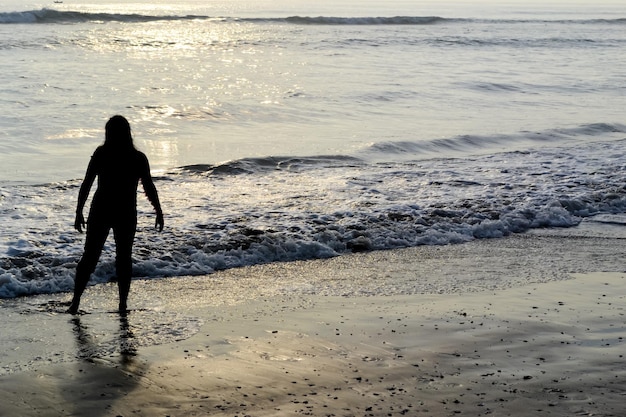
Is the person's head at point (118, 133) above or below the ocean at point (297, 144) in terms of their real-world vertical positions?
above

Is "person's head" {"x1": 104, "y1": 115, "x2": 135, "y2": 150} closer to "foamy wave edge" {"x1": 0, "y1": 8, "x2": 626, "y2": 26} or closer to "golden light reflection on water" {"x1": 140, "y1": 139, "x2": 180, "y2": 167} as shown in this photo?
"golden light reflection on water" {"x1": 140, "y1": 139, "x2": 180, "y2": 167}

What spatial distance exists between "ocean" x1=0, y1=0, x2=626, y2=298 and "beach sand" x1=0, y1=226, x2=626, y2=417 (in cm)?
124

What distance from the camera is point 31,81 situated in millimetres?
23594

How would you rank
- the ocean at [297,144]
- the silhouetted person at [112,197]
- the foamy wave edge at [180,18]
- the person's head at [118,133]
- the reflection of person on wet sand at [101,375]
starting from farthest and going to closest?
the foamy wave edge at [180,18]
the ocean at [297,144]
the silhouetted person at [112,197]
the person's head at [118,133]
the reflection of person on wet sand at [101,375]

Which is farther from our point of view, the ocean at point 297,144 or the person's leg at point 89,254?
the ocean at point 297,144

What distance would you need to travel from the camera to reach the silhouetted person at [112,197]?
6812 mm

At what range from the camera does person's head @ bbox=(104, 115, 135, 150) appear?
6.68m

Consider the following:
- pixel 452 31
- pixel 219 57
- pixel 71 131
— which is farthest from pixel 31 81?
pixel 452 31

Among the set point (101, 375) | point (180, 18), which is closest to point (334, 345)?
point (101, 375)

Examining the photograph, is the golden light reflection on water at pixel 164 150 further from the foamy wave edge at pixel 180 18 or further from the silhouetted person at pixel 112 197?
the foamy wave edge at pixel 180 18

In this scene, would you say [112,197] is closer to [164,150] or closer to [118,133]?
[118,133]

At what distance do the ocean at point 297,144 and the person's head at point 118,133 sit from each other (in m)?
1.93

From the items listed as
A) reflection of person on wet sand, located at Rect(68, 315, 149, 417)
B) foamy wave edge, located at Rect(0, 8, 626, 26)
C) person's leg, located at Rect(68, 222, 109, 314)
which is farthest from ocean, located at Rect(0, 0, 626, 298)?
foamy wave edge, located at Rect(0, 8, 626, 26)

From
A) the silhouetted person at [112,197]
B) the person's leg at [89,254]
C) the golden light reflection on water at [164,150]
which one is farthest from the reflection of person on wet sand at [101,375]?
the golden light reflection on water at [164,150]
